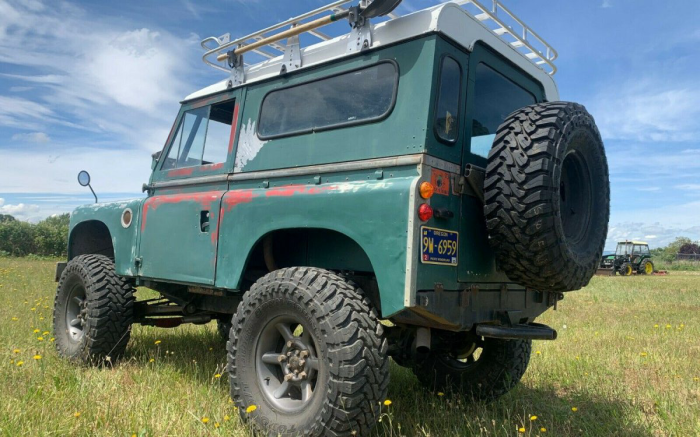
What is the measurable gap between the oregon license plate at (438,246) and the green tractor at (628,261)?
28722mm

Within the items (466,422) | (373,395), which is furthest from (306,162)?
(466,422)

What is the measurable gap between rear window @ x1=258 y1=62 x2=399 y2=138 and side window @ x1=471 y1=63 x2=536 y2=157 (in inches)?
27.9

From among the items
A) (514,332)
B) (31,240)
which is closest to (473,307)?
(514,332)

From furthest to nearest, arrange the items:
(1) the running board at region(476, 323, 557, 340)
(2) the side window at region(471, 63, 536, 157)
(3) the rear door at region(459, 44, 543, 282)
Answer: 1. (2) the side window at region(471, 63, 536, 157)
2. (3) the rear door at region(459, 44, 543, 282)
3. (1) the running board at region(476, 323, 557, 340)

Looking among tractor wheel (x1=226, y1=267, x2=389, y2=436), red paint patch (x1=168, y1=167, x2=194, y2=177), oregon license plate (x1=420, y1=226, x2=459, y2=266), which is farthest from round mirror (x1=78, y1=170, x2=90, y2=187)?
oregon license plate (x1=420, y1=226, x2=459, y2=266)

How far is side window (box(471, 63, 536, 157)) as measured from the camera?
12.1 ft

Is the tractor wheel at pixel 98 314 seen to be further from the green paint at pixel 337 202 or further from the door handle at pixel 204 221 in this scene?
the door handle at pixel 204 221

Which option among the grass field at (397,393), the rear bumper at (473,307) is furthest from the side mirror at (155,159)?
the rear bumper at (473,307)

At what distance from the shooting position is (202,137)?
4594mm

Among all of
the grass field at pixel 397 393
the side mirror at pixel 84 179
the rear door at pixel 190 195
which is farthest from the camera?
the side mirror at pixel 84 179

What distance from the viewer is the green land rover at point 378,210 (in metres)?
2.93

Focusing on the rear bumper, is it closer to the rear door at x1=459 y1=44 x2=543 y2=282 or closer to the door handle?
the rear door at x1=459 y1=44 x2=543 y2=282

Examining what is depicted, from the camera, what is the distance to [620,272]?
2964cm

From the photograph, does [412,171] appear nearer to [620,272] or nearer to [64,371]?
[64,371]
